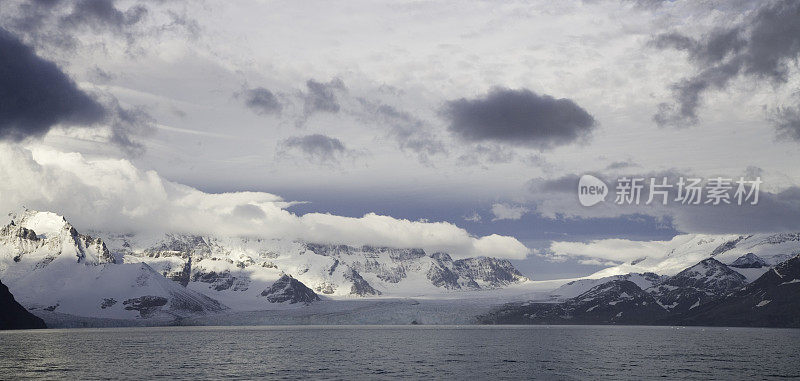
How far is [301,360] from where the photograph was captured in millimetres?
171125

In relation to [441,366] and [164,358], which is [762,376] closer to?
[441,366]

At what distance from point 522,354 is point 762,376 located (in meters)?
70.2

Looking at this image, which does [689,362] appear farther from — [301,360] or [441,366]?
[301,360]

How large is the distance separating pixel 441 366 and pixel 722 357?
245 ft

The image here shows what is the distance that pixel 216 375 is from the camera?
137 m

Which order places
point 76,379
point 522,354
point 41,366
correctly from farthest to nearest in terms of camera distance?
1. point 522,354
2. point 41,366
3. point 76,379

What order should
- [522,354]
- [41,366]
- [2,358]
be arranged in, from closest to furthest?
[41,366], [2,358], [522,354]

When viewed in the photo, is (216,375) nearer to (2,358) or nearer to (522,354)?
(2,358)

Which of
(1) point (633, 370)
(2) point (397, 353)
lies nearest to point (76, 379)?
(2) point (397, 353)

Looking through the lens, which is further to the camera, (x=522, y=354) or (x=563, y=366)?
(x=522, y=354)

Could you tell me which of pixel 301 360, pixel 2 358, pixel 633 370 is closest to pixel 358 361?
pixel 301 360

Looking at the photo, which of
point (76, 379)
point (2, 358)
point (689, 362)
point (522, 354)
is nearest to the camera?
point (76, 379)

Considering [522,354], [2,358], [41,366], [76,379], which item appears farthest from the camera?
[522,354]

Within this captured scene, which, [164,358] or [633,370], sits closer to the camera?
[633,370]
